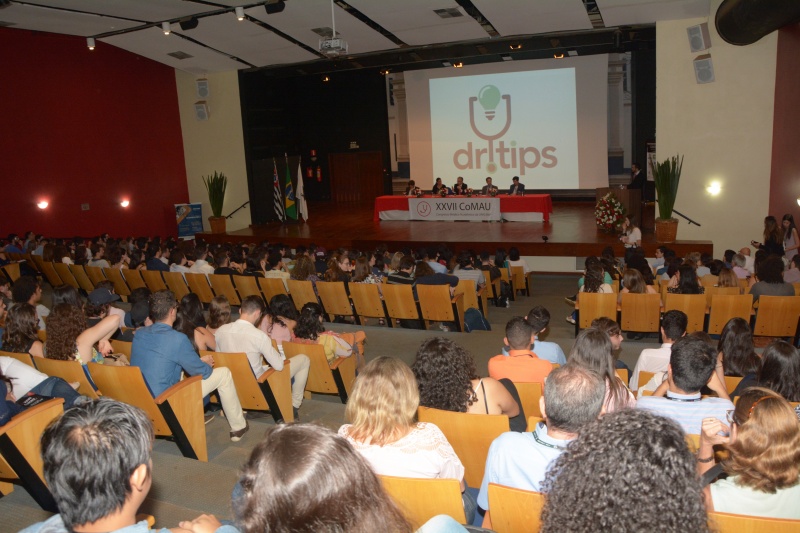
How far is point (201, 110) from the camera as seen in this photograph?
1523 cm

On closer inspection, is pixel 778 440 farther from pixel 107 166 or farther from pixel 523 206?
pixel 107 166

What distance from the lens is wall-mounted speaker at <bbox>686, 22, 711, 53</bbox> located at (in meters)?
10.6

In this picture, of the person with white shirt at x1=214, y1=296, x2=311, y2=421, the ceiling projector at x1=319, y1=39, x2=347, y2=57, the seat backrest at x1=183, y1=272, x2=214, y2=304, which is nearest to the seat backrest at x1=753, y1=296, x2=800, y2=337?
the person with white shirt at x1=214, y1=296, x2=311, y2=421

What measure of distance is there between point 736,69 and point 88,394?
1084 cm

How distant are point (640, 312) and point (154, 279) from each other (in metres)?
5.53

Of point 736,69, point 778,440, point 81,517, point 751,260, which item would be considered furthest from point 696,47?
point 81,517

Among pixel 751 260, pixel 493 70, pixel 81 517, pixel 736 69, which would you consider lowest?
pixel 751 260

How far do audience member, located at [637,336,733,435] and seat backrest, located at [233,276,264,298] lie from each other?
5.33m

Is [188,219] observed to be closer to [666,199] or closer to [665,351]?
[666,199]

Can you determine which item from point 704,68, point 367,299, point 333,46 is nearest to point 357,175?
point 333,46

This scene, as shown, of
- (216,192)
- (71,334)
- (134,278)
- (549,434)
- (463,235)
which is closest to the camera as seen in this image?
(549,434)

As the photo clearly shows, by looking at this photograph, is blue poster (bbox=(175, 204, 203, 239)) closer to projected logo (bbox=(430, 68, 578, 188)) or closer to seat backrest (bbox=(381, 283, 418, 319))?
projected logo (bbox=(430, 68, 578, 188))

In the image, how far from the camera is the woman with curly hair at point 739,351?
12.7 feet

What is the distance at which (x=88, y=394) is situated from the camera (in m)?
3.88
